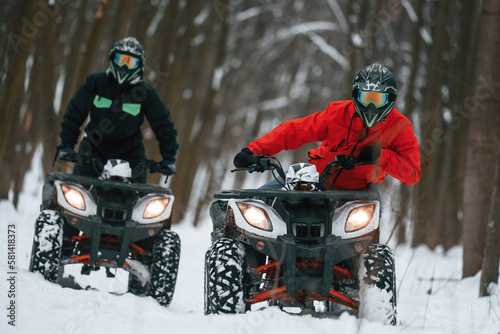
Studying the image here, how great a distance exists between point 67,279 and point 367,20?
36.1 ft

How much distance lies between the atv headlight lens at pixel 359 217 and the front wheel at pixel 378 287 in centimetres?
20

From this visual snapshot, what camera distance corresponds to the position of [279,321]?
4066mm

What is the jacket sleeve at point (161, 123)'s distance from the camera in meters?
7.20

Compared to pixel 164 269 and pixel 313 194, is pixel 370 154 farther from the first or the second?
pixel 164 269

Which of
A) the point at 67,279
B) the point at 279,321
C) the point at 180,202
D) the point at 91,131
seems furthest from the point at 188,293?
the point at 180,202

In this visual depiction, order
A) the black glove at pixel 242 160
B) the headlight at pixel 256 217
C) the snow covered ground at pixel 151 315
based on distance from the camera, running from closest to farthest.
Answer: the snow covered ground at pixel 151 315
the headlight at pixel 256 217
the black glove at pixel 242 160

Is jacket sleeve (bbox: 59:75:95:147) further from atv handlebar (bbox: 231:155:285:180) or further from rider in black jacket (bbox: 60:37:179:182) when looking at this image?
atv handlebar (bbox: 231:155:285:180)

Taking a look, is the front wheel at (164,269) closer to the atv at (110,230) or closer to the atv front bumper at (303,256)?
the atv at (110,230)

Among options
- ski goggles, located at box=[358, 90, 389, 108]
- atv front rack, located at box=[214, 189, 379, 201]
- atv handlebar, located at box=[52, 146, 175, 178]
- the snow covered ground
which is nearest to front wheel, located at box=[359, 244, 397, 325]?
the snow covered ground

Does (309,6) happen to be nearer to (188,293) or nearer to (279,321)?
(188,293)

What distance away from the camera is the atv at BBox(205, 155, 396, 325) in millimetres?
4496

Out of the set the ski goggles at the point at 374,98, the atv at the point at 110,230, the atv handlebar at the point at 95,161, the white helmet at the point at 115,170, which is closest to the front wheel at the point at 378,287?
the ski goggles at the point at 374,98

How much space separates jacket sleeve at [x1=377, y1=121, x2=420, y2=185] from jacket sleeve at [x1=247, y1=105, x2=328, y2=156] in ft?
2.06

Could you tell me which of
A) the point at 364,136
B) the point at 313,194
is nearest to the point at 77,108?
the point at 364,136
